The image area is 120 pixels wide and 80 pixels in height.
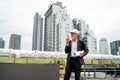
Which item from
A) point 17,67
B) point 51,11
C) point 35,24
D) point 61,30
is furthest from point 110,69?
point 35,24

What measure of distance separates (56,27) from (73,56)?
64.2 meters

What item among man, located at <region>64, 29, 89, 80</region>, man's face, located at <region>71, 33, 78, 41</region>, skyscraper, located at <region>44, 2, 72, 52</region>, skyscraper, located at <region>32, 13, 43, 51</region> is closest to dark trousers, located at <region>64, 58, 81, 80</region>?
man, located at <region>64, 29, 89, 80</region>

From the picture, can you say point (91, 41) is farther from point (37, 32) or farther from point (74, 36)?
point (74, 36)

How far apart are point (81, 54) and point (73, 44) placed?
23 cm

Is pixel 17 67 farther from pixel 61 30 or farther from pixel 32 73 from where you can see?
pixel 61 30

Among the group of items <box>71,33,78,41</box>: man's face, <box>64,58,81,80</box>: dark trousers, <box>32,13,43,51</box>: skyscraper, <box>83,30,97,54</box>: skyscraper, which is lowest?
<box>64,58,81,80</box>: dark trousers

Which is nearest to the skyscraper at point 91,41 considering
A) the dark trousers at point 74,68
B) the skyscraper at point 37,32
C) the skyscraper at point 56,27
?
the skyscraper at point 56,27

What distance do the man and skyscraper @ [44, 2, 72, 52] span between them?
5874 centimetres

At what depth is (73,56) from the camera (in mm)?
2984

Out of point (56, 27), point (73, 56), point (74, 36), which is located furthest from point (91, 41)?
point (73, 56)

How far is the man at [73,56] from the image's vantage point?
9.68 feet

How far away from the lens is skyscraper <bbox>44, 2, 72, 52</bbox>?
64500mm

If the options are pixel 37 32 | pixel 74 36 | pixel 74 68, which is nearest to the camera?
pixel 74 68

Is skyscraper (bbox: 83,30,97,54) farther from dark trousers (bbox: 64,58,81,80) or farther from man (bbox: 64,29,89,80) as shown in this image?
dark trousers (bbox: 64,58,81,80)
